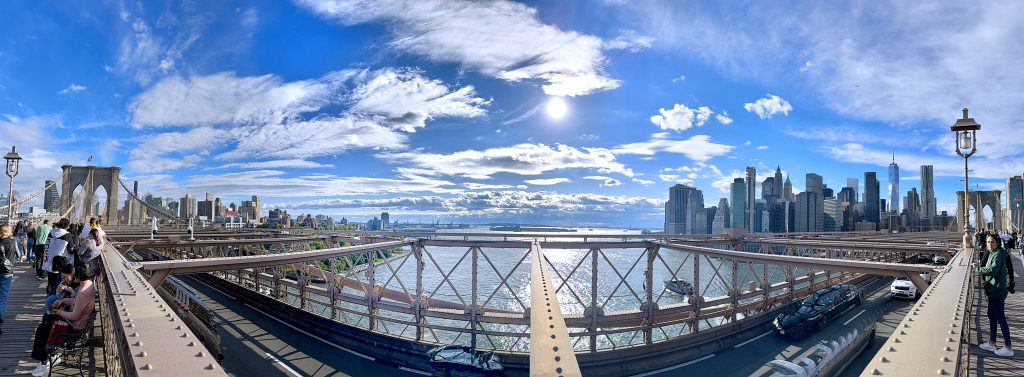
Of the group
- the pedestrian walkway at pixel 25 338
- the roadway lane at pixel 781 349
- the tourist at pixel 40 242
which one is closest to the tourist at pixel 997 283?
the roadway lane at pixel 781 349

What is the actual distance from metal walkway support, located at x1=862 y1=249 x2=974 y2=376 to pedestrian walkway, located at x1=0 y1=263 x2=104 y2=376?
29.1ft

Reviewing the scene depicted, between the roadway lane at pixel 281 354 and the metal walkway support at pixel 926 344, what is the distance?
28.8 ft

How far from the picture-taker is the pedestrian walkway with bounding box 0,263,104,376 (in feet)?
21.4

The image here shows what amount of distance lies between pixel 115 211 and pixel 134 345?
283 ft

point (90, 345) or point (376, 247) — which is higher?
point (376, 247)

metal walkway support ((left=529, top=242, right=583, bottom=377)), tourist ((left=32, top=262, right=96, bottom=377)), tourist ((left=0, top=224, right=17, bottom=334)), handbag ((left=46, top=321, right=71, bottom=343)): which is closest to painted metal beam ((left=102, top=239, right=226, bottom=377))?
metal walkway support ((left=529, top=242, right=583, bottom=377))

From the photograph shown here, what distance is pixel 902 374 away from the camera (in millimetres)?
2072

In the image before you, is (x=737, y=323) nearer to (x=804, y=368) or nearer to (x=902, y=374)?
(x=804, y=368)

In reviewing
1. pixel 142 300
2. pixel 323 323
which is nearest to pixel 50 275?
pixel 323 323

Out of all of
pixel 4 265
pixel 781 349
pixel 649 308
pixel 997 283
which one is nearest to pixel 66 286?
pixel 4 265

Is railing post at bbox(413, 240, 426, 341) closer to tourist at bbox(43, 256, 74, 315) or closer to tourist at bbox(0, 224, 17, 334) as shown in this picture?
tourist at bbox(43, 256, 74, 315)

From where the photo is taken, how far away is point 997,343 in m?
7.79

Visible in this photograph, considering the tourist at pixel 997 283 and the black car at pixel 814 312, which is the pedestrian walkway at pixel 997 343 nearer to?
the tourist at pixel 997 283

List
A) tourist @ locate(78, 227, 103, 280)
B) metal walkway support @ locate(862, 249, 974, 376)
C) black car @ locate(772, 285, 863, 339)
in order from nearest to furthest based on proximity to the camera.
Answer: metal walkway support @ locate(862, 249, 974, 376) → tourist @ locate(78, 227, 103, 280) → black car @ locate(772, 285, 863, 339)
